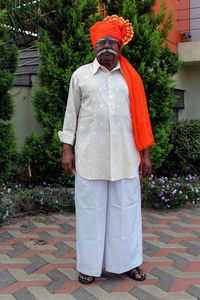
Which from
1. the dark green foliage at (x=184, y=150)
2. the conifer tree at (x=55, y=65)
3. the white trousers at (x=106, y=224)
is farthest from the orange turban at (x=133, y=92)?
A: the dark green foliage at (x=184, y=150)

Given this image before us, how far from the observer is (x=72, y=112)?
2420 mm

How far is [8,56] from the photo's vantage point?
3971mm

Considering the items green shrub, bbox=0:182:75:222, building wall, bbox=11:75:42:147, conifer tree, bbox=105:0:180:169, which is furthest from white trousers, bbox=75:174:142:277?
building wall, bbox=11:75:42:147

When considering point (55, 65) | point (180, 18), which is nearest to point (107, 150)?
point (55, 65)

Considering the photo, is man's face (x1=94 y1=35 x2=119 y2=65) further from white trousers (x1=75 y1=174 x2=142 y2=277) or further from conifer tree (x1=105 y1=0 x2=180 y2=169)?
conifer tree (x1=105 y1=0 x2=180 y2=169)

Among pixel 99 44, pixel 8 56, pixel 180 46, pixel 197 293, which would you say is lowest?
pixel 197 293

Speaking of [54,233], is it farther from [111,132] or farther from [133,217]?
[111,132]

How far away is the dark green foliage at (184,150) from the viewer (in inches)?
227

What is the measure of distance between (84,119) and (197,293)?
5.09ft

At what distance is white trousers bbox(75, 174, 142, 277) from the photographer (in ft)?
7.79

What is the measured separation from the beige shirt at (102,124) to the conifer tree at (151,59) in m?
2.60

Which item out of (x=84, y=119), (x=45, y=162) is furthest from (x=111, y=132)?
(x=45, y=162)

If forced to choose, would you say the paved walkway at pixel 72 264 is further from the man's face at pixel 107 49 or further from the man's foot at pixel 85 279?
the man's face at pixel 107 49

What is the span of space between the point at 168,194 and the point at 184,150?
1604mm
